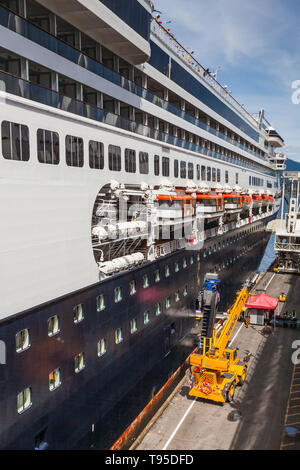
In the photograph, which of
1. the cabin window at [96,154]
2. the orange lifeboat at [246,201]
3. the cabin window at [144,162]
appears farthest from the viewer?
the orange lifeboat at [246,201]

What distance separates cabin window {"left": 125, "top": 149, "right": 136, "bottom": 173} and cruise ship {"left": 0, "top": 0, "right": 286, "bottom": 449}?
0.34ft

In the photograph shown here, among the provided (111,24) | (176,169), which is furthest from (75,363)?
(176,169)

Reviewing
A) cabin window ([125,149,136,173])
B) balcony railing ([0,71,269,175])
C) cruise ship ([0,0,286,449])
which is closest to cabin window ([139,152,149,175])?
cruise ship ([0,0,286,449])

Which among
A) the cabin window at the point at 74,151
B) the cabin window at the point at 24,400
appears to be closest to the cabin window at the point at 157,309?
the cabin window at the point at 74,151

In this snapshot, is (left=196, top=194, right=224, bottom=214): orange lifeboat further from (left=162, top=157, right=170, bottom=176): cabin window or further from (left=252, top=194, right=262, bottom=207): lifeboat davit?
(left=252, top=194, right=262, bottom=207): lifeboat davit

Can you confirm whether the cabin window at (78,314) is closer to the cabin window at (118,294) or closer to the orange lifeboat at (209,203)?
the cabin window at (118,294)

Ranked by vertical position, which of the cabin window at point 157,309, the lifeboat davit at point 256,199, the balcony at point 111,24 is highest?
the balcony at point 111,24

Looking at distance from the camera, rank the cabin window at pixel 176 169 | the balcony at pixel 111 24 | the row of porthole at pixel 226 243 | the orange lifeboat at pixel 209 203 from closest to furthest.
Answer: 1. the balcony at pixel 111 24
2. the cabin window at pixel 176 169
3. the orange lifeboat at pixel 209 203
4. the row of porthole at pixel 226 243

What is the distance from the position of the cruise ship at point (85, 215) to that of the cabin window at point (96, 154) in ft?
0.25

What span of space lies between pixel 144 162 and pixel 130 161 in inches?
57.7

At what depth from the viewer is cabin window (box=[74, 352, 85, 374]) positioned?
40.7 feet

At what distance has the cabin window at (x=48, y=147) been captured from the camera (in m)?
10.8

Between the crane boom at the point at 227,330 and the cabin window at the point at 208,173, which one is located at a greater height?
the cabin window at the point at 208,173
